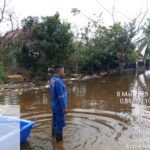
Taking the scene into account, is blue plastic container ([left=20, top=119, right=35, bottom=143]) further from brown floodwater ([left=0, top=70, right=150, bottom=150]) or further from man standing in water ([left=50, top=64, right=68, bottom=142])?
man standing in water ([left=50, top=64, right=68, bottom=142])

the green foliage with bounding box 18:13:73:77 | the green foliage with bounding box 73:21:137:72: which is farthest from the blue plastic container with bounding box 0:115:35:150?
the green foliage with bounding box 73:21:137:72

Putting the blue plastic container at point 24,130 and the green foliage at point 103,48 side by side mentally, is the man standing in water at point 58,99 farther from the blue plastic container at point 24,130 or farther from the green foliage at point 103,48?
the green foliage at point 103,48

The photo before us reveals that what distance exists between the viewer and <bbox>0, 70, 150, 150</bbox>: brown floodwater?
6285 mm

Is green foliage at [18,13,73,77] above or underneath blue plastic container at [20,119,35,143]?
above

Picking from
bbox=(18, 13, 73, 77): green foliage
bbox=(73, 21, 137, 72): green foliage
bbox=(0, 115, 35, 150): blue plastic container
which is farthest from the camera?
bbox=(73, 21, 137, 72): green foliage

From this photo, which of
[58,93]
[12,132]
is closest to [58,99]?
[58,93]

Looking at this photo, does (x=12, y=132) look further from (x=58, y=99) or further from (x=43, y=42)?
(x=43, y=42)

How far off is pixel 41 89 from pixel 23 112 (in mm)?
5268

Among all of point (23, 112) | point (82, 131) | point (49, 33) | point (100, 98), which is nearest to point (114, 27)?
point (49, 33)

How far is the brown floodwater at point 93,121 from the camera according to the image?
629 cm

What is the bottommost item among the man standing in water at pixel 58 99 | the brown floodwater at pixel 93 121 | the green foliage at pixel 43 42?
the brown floodwater at pixel 93 121

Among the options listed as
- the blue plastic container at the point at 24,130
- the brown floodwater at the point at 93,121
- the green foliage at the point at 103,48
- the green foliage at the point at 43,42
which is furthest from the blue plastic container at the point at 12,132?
the green foliage at the point at 103,48

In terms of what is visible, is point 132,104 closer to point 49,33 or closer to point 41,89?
point 41,89

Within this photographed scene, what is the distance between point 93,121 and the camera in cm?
808
